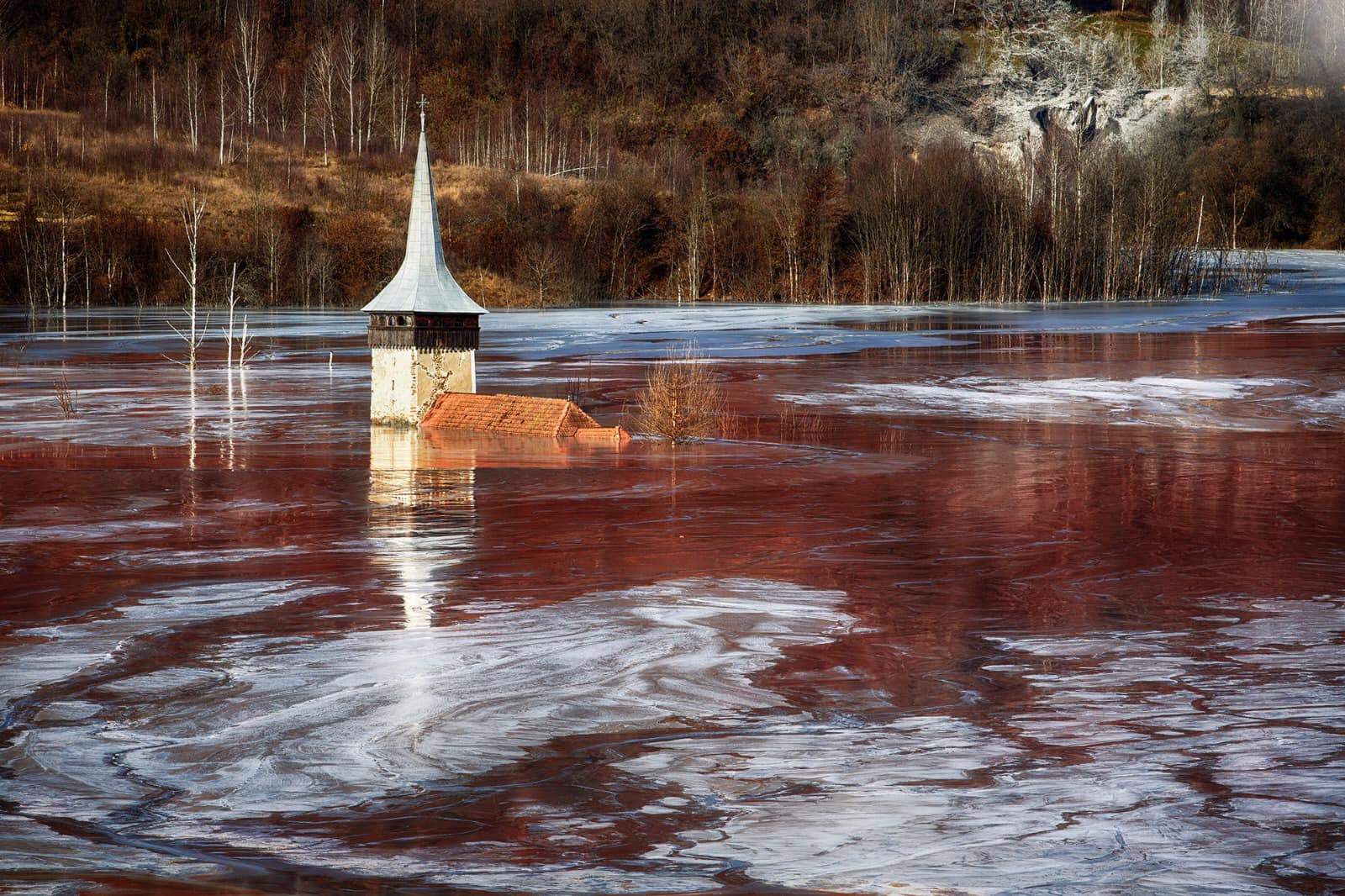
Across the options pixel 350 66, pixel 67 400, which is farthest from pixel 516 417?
pixel 350 66

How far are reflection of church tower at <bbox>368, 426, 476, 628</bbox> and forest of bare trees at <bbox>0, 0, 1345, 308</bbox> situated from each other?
4993 centimetres

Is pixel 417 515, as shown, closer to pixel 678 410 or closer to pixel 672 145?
pixel 678 410

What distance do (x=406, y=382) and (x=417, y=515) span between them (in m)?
8.62

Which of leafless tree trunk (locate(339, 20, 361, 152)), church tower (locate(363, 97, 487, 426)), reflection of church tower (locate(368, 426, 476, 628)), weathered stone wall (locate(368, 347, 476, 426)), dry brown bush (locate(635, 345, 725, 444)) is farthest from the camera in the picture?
leafless tree trunk (locate(339, 20, 361, 152))

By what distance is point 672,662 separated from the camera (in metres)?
11.2

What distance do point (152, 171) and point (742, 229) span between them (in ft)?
102

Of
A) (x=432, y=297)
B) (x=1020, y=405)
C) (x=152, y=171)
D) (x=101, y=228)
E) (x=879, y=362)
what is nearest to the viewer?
(x=432, y=297)

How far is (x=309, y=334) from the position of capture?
52.5 metres

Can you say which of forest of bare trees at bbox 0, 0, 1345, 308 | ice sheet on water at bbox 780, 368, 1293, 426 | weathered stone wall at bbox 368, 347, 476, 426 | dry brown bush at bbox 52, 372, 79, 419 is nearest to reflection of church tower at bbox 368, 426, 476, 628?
weathered stone wall at bbox 368, 347, 476, 426

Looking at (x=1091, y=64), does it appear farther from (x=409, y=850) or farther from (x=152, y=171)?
(x=409, y=850)

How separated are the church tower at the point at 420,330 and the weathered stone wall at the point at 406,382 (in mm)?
13

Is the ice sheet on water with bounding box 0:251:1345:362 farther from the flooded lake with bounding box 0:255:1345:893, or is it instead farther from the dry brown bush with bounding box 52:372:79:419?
the flooded lake with bounding box 0:255:1345:893

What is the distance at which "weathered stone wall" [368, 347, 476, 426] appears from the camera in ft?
84.4

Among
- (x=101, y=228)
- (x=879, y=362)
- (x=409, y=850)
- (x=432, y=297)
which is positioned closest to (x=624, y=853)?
(x=409, y=850)
